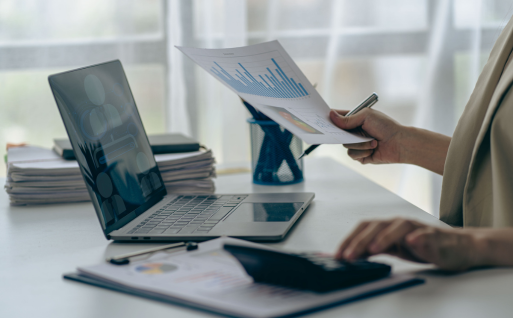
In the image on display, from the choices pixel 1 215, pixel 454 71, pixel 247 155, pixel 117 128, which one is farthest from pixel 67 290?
pixel 454 71

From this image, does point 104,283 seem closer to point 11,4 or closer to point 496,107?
point 496,107

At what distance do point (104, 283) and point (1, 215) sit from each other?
17.8 inches

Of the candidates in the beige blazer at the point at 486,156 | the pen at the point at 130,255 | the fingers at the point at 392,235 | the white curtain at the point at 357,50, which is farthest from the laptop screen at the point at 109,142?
the white curtain at the point at 357,50

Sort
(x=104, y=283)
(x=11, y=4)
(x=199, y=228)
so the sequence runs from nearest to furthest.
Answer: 1. (x=104, y=283)
2. (x=199, y=228)
3. (x=11, y=4)

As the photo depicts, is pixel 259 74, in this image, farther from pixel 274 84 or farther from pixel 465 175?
pixel 465 175

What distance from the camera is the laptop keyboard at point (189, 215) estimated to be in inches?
24.7

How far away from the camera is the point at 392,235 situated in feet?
1.41

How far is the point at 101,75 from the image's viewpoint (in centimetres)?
75

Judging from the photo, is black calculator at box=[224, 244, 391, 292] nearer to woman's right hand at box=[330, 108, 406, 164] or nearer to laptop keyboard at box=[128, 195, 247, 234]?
laptop keyboard at box=[128, 195, 247, 234]

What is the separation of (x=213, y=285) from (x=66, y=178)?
55 centimetres

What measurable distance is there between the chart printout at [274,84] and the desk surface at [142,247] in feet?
0.44

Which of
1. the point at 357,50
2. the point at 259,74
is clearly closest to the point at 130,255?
the point at 259,74

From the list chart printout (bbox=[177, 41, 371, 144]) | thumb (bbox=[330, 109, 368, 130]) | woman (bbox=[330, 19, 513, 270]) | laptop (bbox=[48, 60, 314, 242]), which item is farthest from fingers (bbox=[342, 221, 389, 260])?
thumb (bbox=[330, 109, 368, 130])

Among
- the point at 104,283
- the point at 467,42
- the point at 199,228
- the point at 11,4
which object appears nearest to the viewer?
the point at 104,283
